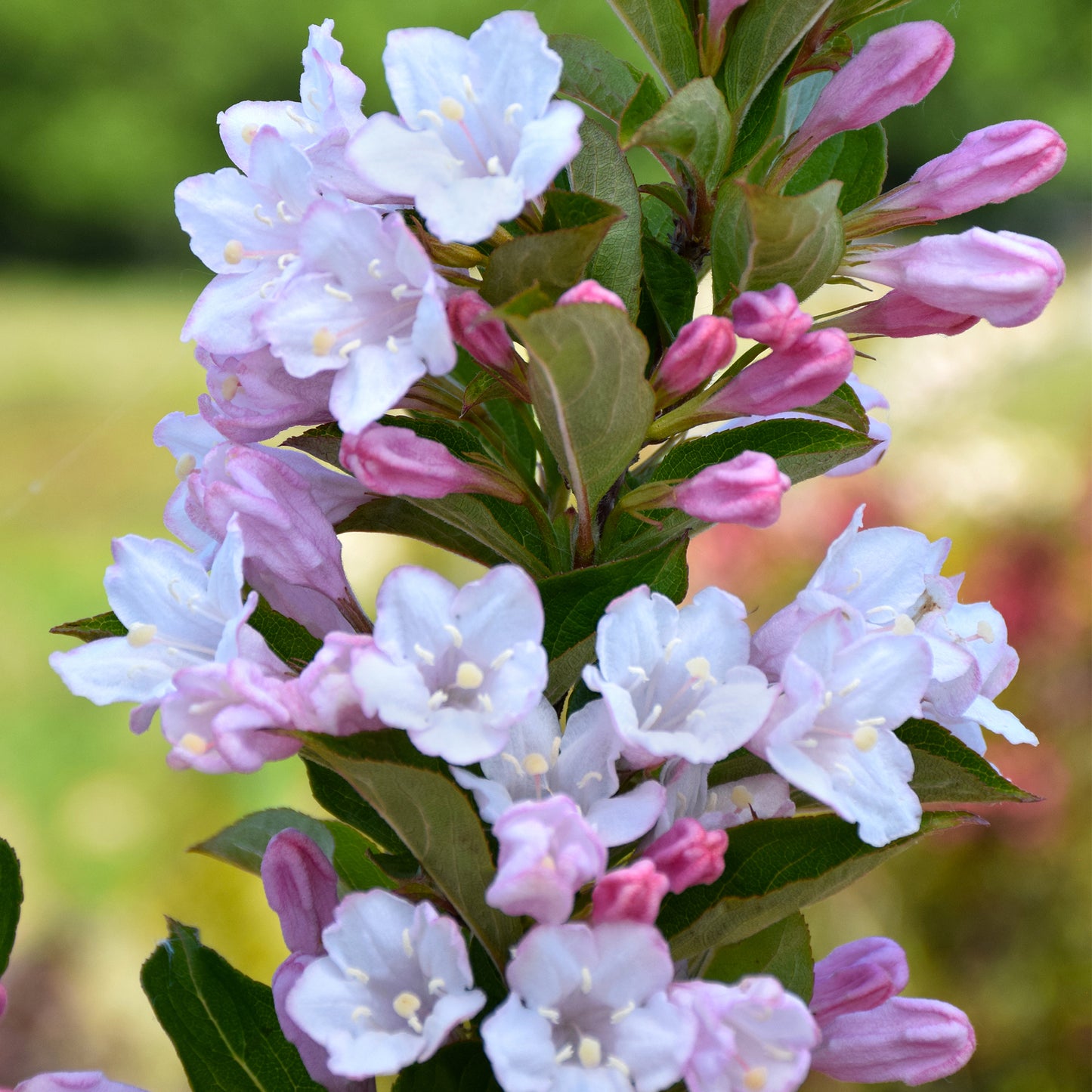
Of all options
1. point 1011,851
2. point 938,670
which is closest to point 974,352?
point 1011,851

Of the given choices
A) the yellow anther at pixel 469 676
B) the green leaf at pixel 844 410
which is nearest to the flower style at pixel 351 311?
the yellow anther at pixel 469 676

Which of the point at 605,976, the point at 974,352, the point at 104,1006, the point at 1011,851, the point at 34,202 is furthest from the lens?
the point at 34,202

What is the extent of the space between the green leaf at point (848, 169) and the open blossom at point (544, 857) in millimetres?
367

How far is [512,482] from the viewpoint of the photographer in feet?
1.86

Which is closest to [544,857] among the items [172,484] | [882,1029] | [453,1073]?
[453,1073]

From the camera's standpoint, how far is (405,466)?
510 millimetres

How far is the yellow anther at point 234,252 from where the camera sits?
0.55 metres

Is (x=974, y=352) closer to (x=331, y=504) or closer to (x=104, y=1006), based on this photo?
(x=104, y=1006)

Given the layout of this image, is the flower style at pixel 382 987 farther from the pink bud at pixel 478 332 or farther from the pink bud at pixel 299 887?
the pink bud at pixel 478 332

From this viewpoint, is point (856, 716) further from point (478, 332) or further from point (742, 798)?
point (478, 332)

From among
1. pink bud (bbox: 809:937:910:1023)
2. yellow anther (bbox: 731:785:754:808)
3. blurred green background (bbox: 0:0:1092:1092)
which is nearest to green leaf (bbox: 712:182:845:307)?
yellow anther (bbox: 731:785:754:808)

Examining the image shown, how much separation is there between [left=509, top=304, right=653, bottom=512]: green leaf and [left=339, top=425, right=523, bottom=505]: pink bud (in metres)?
0.04

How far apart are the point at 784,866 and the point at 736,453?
7.6 inches

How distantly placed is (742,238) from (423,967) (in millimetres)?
322
